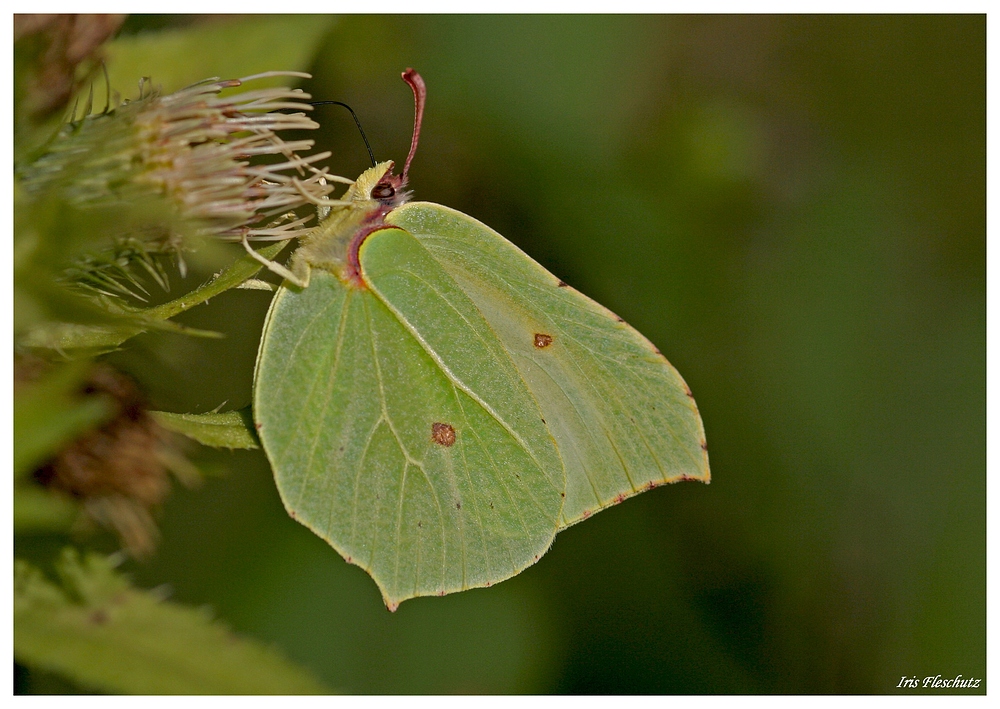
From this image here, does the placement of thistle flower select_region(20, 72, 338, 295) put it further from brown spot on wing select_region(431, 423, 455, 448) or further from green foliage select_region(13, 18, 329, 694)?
brown spot on wing select_region(431, 423, 455, 448)

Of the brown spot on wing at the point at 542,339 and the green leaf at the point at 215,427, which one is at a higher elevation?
the brown spot on wing at the point at 542,339

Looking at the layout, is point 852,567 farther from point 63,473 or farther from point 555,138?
point 63,473

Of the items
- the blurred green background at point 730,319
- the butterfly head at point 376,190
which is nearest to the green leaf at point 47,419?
the butterfly head at point 376,190

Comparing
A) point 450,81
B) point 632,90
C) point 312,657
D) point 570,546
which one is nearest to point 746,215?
point 632,90

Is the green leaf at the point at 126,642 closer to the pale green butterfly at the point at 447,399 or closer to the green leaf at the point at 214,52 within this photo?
the pale green butterfly at the point at 447,399

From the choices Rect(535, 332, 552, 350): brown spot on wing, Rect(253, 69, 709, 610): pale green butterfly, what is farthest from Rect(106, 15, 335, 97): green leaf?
Rect(535, 332, 552, 350): brown spot on wing

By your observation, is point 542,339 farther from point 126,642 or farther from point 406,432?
point 126,642

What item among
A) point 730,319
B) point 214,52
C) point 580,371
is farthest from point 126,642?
point 730,319
